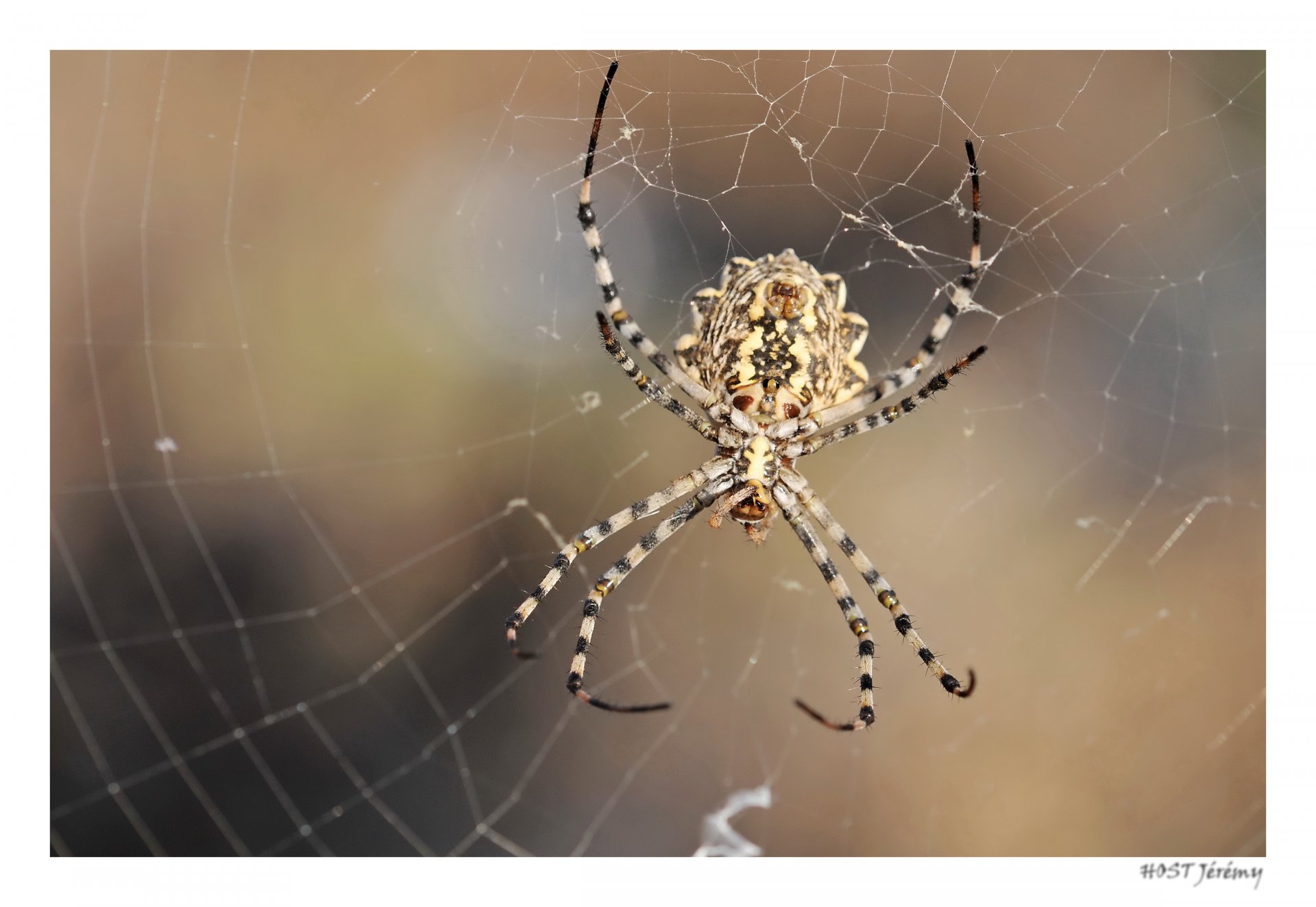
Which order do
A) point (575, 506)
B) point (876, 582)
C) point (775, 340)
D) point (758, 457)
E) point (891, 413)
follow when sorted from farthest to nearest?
point (575, 506)
point (876, 582)
point (758, 457)
point (891, 413)
point (775, 340)

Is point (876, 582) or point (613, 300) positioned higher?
point (613, 300)

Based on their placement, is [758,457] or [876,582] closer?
[758,457]

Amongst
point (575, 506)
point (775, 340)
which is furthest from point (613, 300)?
point (575, 506)

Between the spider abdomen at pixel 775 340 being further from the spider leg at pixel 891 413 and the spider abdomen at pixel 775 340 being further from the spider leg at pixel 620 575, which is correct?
the spider leg at pixel 620 575

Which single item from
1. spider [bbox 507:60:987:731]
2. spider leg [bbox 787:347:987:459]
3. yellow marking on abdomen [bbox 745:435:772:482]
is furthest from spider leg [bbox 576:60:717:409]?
spider leg [bbox 787:347:987:459]

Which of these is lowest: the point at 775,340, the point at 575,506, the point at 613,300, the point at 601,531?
the point at 601,531

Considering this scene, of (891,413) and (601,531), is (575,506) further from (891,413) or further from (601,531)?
(891,413)

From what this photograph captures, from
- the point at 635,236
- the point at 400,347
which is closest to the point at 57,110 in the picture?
the point at 400,347

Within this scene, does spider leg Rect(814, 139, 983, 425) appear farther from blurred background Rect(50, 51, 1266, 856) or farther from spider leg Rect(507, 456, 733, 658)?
blurred background Rect(50, 51, 1266, 856)
